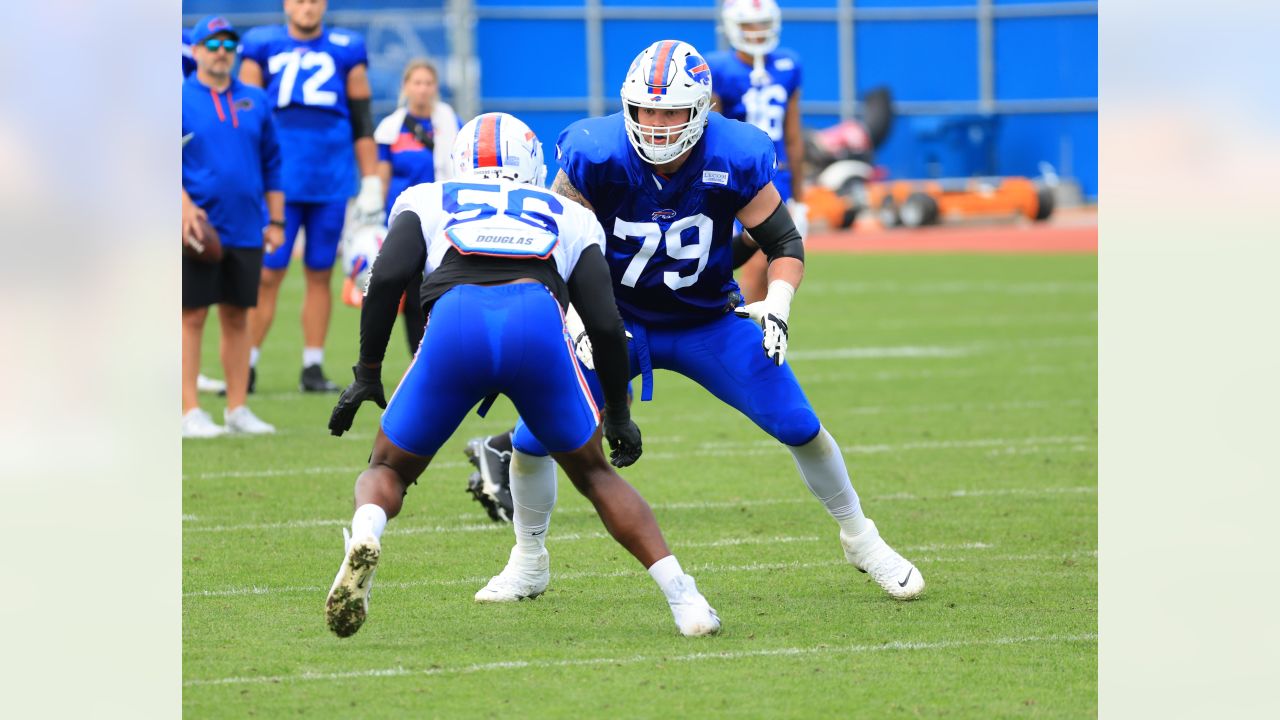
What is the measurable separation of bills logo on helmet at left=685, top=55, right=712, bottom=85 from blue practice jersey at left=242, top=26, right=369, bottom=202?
5007mm

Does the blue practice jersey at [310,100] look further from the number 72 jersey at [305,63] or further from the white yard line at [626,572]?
the white yard line at [626,572]

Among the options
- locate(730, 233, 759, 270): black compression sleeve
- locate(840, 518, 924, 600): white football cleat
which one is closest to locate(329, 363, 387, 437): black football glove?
locate(840, 518, 924, 600): white football cleat

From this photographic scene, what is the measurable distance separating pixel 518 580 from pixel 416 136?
5.50 m

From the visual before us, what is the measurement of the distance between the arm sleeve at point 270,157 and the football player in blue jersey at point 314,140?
87 cm

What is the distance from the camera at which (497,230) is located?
14.8 ft

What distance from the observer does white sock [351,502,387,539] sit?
4.32 metres

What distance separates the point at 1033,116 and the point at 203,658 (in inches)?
1054

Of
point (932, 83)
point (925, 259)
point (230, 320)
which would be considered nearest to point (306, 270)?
point (230, 320)

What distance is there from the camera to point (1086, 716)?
400cm

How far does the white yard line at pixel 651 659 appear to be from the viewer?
431cm

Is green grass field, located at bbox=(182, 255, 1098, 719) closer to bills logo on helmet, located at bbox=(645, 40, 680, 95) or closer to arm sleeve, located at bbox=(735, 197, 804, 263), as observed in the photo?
arm sleeve, located at bbox=(735, 197, 804, 263)
